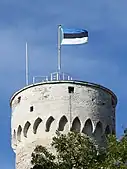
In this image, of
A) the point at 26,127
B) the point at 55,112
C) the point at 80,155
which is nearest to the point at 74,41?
the point at 55,112

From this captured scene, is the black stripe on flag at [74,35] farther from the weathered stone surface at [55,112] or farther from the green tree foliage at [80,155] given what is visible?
the green tree foliage at [80,155]

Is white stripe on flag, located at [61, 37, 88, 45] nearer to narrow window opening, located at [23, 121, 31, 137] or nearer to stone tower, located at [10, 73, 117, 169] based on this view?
stone tower, located at [10, 73, 117, 169]

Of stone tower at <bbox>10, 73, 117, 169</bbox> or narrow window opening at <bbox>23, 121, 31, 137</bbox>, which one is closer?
stone tower at <bbox>10, 73, 117, 169</bbox>

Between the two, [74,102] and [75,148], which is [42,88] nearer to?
[74,102]

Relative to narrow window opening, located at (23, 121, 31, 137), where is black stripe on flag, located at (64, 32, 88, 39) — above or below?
above

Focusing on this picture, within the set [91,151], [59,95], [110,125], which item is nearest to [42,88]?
[59,95]

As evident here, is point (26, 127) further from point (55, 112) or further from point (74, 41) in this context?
point (74, 41)

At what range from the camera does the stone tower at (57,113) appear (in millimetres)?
35500

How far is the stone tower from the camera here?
3550 centimetres

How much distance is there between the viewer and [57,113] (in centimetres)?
3556

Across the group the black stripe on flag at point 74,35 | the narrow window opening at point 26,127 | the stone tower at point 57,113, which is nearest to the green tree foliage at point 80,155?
the stone tower at point 57,113

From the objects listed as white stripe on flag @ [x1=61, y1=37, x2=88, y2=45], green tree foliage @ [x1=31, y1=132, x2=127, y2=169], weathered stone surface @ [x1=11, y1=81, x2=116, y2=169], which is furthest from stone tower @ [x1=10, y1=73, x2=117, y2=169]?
green tree foliage @ [x1=31, y1=132, x2=127, y2=169]

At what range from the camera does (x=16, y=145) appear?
119ft

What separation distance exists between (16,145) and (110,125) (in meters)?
4.07
